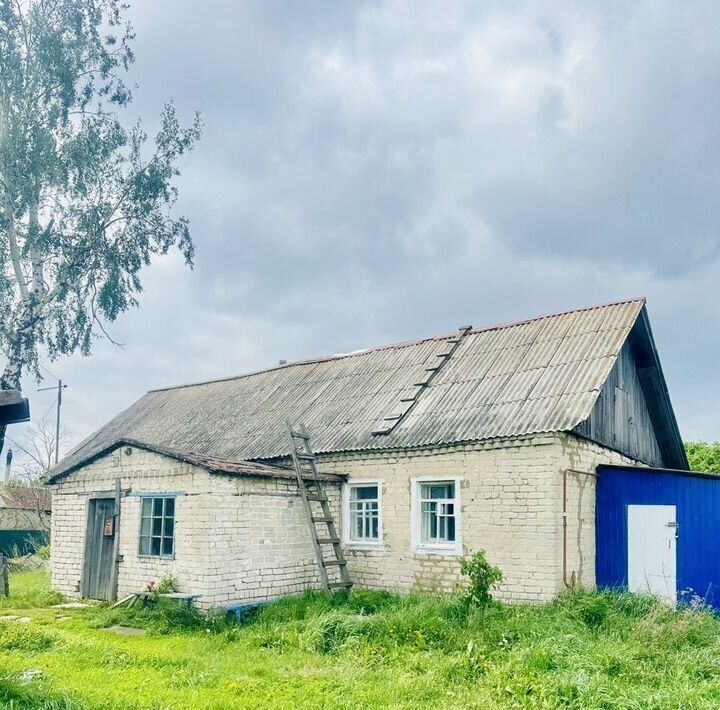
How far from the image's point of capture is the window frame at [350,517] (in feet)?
42.3

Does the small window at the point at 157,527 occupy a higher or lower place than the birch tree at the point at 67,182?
lower

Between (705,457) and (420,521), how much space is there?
38.4 ft

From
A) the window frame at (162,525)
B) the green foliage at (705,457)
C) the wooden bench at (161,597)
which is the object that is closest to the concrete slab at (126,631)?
the wooden bench at (161,597)

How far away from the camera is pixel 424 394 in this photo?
14.1 metres

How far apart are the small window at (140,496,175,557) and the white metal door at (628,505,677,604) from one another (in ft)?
24.2

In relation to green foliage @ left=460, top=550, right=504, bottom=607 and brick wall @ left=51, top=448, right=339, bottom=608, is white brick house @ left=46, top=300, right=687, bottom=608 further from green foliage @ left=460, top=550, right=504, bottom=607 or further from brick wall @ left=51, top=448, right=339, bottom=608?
green foliage @ left=460, top=550, right=504, bottom=607

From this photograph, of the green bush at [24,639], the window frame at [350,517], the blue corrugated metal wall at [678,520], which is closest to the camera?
the green bush at [24,639]

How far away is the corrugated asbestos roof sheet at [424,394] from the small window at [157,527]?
2.33 meters

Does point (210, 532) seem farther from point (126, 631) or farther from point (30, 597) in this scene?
point (30, 597)

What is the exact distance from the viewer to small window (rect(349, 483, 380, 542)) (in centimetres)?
1320

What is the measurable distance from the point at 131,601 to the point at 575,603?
6881 mm

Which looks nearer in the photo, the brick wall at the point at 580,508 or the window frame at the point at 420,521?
the brick wall at the point at 580,508

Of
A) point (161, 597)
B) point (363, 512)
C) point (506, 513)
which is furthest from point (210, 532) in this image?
point (506, 513)

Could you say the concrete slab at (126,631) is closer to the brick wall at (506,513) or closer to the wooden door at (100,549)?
the wooden door at (100,549)
